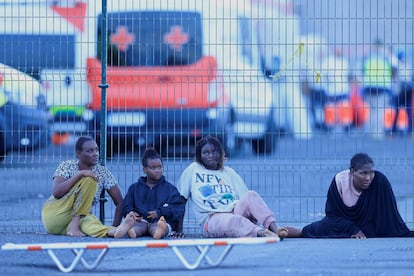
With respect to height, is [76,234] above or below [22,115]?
below

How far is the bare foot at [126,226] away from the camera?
1162 centimetres

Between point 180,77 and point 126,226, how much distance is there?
207 centimetres

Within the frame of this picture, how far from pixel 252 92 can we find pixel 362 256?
3.25 meters

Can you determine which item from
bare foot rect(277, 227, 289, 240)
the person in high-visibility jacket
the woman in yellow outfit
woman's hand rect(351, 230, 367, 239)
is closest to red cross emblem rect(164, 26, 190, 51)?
the woman in yellow outfit

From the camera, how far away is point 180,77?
1303cm

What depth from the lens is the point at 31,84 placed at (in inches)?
510

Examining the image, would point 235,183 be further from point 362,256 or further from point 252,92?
point 362,256

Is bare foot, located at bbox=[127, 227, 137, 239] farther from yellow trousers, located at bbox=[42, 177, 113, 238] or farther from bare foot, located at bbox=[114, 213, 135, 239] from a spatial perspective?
yellow trousers, located at bbox=[42, 177, 113, 238]

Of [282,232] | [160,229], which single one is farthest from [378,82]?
[160,229]

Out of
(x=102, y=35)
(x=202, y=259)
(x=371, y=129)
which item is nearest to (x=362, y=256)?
(x=202, y=259)

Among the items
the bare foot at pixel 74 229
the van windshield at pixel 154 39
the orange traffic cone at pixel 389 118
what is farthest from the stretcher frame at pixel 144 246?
the orange traffic cone at pixel 389 118

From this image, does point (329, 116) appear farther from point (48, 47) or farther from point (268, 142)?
point (48, 47)

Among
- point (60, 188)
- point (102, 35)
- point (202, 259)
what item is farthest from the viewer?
point (102, 35)

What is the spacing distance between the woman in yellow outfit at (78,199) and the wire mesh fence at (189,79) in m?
0.63
